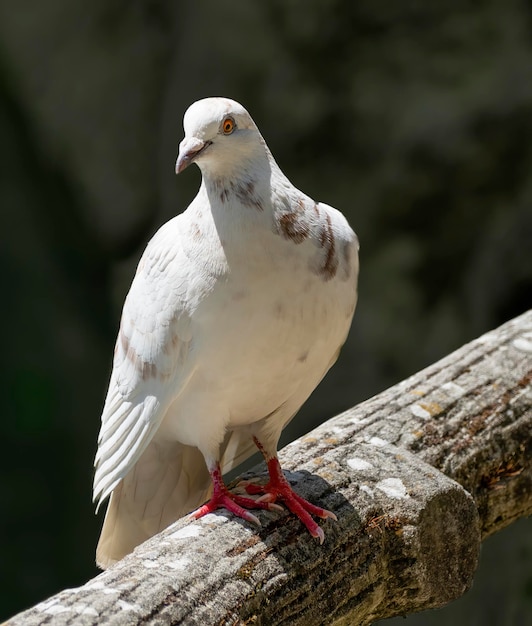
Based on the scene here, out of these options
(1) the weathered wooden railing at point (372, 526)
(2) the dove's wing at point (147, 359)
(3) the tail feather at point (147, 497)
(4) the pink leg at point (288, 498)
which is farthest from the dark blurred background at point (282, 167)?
(2) the dove's wing at point (147, 359)

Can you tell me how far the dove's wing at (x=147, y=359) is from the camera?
298 cm

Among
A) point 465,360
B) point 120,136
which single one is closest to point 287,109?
point 120,136

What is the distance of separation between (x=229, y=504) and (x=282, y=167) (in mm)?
4523

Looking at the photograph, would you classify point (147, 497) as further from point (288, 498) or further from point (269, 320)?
point (269, 320)

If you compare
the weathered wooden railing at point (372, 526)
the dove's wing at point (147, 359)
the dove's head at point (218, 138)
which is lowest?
the weathered wooden railing at point (372, 526)

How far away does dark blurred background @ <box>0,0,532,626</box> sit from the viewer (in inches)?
263

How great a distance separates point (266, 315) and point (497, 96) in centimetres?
438

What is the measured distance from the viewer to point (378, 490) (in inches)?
127

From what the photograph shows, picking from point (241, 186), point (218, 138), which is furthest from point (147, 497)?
point (218, 138)

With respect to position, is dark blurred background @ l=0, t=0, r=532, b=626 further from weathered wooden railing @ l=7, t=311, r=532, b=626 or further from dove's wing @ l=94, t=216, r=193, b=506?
dove's wing @ l=94, t=216, r=193, b=506

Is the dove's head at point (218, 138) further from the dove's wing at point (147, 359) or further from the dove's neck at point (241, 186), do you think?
the dove's wing at point (147, 359)

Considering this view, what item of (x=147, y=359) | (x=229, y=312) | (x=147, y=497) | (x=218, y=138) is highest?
(x=218, y=138)

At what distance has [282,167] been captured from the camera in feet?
23.6

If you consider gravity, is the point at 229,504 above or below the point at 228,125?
below
